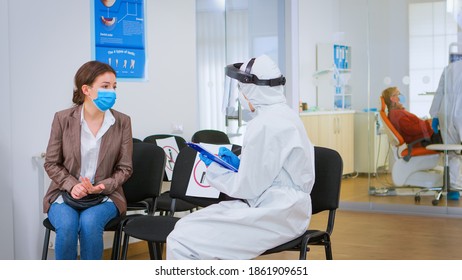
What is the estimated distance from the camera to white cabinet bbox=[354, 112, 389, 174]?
307 inches

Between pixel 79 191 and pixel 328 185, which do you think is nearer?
pixel 328 185

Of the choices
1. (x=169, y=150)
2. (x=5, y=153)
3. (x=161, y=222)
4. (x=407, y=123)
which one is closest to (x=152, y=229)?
(x=161, y=222)

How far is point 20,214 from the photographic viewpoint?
4645mm

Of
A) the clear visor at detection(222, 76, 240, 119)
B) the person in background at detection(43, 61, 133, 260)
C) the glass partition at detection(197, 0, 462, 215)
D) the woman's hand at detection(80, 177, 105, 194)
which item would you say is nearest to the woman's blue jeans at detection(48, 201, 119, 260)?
the person in background at detection(43, 61, 133, 260)

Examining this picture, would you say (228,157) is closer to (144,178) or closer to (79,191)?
(79,191)

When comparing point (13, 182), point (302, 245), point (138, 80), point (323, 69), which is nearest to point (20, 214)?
point (13, 182)

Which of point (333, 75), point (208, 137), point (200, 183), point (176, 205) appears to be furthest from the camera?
point (333, 75)

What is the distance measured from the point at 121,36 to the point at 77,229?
74.3 inches

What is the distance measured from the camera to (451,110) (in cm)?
743

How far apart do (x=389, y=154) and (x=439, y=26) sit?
56.7 inches

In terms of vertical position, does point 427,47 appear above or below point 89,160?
above

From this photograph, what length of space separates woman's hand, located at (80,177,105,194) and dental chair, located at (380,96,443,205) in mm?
4475

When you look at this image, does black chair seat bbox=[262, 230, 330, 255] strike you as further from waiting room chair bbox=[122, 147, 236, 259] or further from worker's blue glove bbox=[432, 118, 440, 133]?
worker's blue glove bbox=[432, 118, 440, 133]

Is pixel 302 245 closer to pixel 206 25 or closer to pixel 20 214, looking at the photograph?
pixel 20 214
